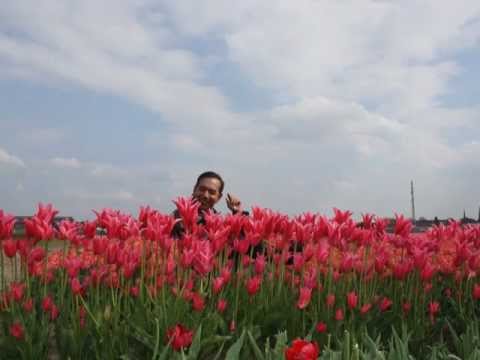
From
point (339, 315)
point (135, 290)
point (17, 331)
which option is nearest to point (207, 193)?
point (135, 290)

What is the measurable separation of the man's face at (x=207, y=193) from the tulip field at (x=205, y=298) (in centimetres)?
167

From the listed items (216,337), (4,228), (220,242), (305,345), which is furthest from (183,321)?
(305,345)

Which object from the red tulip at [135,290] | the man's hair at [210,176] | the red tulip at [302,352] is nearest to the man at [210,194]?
the man's hair at [210,176]

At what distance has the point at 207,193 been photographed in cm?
725

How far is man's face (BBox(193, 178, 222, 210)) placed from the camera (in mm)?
7254

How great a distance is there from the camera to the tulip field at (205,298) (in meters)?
4.04

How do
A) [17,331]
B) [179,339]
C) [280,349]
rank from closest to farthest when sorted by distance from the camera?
1. [280,349]
2. [179,339]
3. [17,331]

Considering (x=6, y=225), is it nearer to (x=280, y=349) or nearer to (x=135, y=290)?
(x=135, y=290)

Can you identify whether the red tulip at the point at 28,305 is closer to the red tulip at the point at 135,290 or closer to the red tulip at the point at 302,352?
the red tulip at the point at 135,290

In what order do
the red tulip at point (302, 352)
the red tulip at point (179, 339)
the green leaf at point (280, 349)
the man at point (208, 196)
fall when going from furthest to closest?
the man at point (208, 196) < the red tulip at point (179, 339) < the green leaf at point (280, 349) < the red tulip at point (302, 352)

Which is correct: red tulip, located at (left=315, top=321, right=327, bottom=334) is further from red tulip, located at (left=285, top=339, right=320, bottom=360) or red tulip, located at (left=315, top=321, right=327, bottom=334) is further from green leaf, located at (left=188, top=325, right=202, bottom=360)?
red tulip, located at (left=285, top=339, right=320, bottom=360)

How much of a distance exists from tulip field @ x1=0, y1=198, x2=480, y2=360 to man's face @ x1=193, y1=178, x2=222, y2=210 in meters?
1.67

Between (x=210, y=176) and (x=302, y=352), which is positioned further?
(x=210, y=176)

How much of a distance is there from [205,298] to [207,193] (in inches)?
99.9
